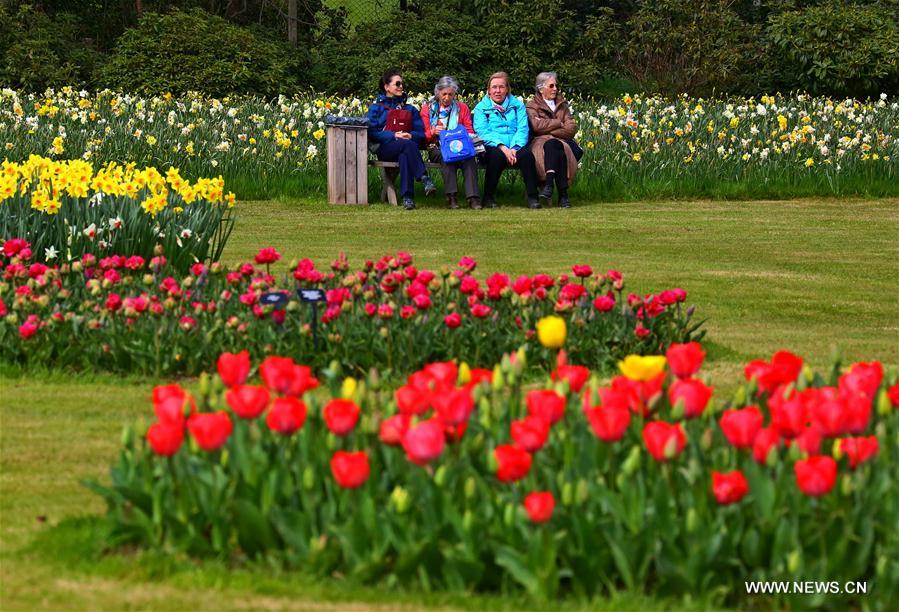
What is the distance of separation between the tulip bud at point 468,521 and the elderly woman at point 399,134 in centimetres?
995

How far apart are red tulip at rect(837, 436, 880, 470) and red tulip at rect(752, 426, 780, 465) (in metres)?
0.20

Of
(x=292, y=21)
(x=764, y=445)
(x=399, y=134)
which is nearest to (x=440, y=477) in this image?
(x=764, y=445)

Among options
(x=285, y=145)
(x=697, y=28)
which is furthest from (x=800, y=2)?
(x=285, y=145)

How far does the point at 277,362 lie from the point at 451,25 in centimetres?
1966

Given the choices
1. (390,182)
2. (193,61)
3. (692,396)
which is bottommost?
(692,396)

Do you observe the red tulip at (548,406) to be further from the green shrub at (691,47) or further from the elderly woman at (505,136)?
the green shrub at (691,47)

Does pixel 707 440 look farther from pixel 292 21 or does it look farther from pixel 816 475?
pixel 292 21

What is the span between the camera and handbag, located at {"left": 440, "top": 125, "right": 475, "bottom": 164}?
13.2 meters

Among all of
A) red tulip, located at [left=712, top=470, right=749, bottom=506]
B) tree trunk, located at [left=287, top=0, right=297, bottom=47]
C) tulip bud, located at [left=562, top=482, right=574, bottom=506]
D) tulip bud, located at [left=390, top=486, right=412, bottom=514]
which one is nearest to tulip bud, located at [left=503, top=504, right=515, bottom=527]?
tulip bud, located at [left=562, top=482, right=574, bottom=506]

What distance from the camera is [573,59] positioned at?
2441 centimetres

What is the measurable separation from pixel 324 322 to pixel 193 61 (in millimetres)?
15483

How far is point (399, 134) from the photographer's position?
44.7ft

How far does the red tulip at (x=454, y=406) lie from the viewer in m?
3.64

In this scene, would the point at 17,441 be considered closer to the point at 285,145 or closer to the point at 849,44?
the point at 285,145
